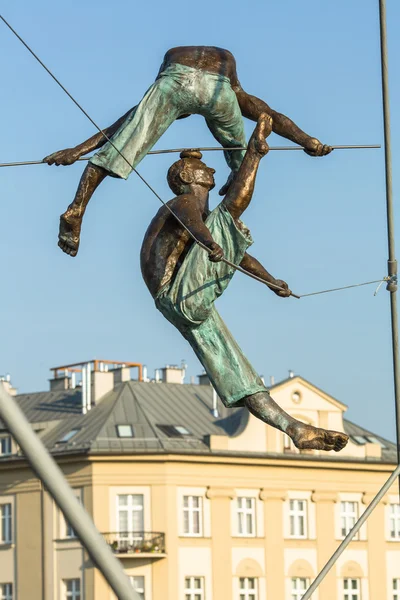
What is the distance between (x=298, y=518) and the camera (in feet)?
191

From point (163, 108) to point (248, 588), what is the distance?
165 ft

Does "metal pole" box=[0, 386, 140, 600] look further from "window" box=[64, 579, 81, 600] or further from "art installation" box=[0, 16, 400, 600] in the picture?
"window" box=[64, 579, 81, 600]

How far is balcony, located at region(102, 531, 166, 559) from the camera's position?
178 ft

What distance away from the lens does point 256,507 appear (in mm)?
57469

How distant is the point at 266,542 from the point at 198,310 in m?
50.4

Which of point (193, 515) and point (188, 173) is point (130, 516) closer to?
point (193, 515)

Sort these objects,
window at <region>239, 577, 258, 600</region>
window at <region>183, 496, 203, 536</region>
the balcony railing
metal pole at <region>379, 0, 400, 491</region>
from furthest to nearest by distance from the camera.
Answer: window at <region>239, 577, 258, 600</region>, window at <region>183, 496, 203, 536</region>, the balcony railing, metal pole at <region>379, 0, 400, 491</region>

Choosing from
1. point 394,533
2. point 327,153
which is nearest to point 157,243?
point 327,153

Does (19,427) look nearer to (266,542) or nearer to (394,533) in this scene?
(266,542)

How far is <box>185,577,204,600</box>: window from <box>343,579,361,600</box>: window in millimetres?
5785

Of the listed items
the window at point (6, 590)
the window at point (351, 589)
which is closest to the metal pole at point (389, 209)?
the window at point (6, 590)

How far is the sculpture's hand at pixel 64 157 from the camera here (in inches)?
275

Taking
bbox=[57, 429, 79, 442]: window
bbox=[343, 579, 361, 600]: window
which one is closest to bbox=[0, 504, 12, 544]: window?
bbox=[57, 429, 79, 442]: window

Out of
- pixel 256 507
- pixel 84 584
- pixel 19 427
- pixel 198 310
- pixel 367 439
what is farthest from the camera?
pixel 367 439
